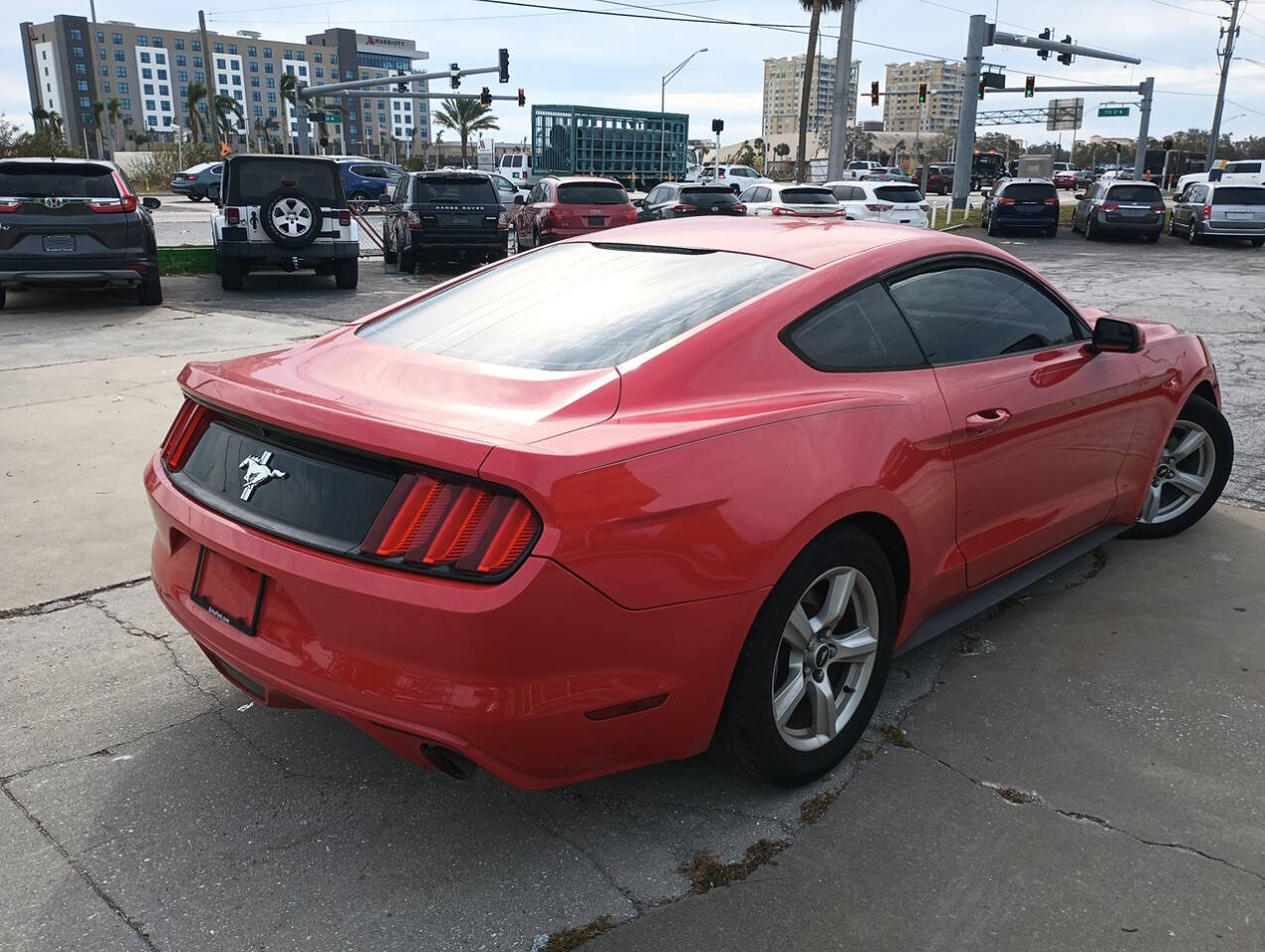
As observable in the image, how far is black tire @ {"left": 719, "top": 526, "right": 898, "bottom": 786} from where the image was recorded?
2615 millimetres

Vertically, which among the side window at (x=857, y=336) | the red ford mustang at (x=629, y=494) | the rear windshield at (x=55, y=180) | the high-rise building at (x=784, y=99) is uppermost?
the high-rise building at (x=784, y=99)

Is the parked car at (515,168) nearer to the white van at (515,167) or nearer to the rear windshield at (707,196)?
the white van at (515,167)

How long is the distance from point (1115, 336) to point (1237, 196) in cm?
2719

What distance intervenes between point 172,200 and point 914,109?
157m

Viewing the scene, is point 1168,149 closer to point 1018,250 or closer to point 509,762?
point 1018,250

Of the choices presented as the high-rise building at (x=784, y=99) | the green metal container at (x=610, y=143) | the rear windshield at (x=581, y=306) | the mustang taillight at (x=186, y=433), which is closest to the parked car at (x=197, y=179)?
the green metal container at (x=610, y=143)

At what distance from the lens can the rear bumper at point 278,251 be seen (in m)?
14.6

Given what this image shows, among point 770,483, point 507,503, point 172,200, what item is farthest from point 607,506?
point 172,200

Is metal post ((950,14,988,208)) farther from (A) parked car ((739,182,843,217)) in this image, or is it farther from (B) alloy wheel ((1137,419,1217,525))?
(B) alloy wheel ((1137,419,1217,525))

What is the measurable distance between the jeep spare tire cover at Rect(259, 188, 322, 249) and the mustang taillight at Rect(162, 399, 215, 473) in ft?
40.3

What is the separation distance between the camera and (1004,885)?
2.54 metres

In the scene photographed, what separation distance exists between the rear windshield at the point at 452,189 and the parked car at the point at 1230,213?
62.8 ft

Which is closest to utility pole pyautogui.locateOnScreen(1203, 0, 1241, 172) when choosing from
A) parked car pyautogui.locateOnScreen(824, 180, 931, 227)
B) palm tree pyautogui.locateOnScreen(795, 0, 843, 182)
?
palm tree pyautogui.locateOnScreen(795, 0, 843, 182)

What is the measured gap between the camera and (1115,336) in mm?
3902
